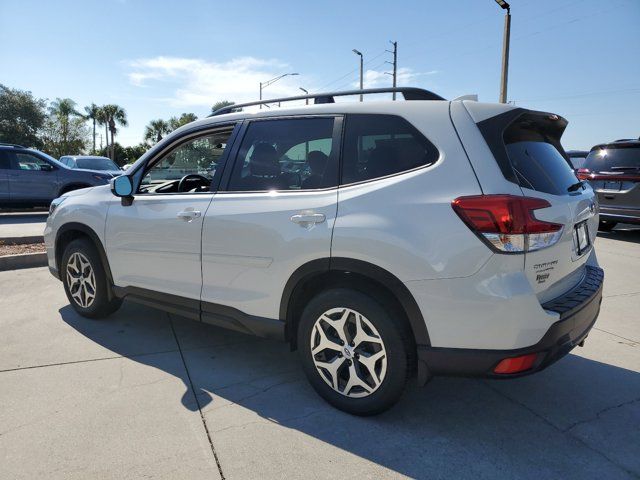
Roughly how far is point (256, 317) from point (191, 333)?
1.36 meters

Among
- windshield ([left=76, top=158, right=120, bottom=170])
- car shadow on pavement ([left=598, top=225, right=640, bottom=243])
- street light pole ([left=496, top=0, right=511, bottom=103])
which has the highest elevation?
street light pole ([left=496, top=0, right=511, bottom=103])

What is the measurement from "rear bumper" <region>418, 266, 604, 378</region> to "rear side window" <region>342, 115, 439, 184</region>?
969mm

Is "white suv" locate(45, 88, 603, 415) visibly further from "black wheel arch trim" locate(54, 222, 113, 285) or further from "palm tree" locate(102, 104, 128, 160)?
"palm tree" locate(102, 104, 128, 160)

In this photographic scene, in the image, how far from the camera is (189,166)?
4.09m

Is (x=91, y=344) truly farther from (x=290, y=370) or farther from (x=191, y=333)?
(x=290, y=370)

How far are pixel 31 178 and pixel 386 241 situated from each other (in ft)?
40.4

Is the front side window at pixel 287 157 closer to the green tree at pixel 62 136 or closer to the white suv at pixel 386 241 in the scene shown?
the white suv at pixel 386 241

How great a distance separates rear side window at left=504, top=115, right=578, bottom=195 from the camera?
2.45m

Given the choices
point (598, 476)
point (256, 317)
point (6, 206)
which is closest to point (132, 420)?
point (256, 317)

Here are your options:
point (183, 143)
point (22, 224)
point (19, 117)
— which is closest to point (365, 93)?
point (183, 143)

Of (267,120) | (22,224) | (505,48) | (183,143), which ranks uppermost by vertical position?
(505,48)

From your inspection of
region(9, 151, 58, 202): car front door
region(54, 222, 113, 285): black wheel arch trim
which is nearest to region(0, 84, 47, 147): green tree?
region(9, 151, 58, 202): car front door

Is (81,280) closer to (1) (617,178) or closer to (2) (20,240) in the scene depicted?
(2) (20,240)

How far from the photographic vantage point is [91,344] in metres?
3.80
